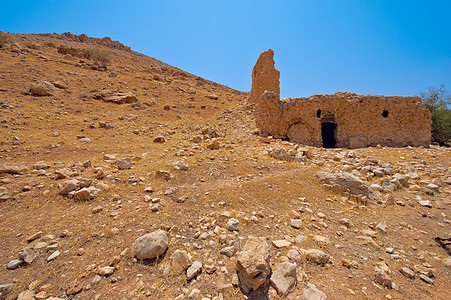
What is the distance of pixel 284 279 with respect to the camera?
7.15ft

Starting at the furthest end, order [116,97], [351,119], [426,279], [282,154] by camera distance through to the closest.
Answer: [116,97] < [351,119] < [282,154] < [426,279]

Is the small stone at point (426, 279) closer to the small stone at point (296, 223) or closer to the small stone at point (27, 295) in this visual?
the small stone at point (296, 223)

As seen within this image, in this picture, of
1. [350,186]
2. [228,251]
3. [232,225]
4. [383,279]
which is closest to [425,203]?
[350,186]

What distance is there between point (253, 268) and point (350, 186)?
4.11 metres

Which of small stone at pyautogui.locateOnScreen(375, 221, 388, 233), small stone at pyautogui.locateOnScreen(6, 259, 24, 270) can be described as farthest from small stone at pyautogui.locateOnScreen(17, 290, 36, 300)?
small stone at pyautogui.locateOnScreen(375, 221, 388, 233)

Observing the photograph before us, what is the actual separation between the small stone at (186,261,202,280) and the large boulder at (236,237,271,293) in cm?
54

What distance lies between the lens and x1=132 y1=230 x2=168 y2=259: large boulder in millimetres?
2529

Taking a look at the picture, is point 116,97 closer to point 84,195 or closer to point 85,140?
point 85,140

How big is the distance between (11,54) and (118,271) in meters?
25.2

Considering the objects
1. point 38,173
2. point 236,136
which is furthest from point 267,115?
point 38,173

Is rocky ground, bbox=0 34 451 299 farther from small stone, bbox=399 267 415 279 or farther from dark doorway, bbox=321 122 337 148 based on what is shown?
dark doorway, bbox=321 122 337 148

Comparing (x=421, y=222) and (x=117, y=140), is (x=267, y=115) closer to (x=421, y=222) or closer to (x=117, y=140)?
(x=421, y=222)

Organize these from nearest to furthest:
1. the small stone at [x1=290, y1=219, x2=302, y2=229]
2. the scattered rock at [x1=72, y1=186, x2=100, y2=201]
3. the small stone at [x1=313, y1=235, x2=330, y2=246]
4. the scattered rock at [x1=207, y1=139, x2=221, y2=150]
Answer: the small stone at [x1=313, y1=235, x2=330, y2=246] < the small stone at [x1=290, y1=219, x2=302, y2=229] < the scattered rock at [x1=72, y1=186, x2=100, y2=201] < the scattered rock at [x1=207, y1=139, x2=221, y2=150]

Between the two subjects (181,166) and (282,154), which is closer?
(181,166)
